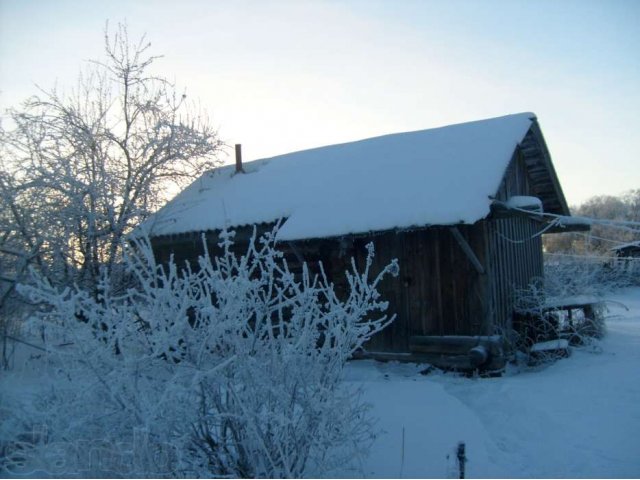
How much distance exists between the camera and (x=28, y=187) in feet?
34.1

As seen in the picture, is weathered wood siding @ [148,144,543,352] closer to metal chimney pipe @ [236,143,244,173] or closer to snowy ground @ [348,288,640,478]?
snowy ground @ [348,288,640,478]

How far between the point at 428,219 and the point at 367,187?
2230 millimetres

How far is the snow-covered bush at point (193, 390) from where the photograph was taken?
147 inches

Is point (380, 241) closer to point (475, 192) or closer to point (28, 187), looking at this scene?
point (475, 192)

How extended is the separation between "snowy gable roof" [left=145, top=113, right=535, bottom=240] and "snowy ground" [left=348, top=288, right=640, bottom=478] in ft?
8.31

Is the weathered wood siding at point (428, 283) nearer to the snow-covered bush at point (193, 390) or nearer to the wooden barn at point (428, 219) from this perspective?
the wooden barn at point (428, 219)

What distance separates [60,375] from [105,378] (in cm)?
59

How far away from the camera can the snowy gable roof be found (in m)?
8.94

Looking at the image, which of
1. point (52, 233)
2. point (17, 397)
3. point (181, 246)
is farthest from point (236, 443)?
point (181, 246)

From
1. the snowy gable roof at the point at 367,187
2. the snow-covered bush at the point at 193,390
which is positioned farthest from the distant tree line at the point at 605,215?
the snow-covered bush at the point at 193,390

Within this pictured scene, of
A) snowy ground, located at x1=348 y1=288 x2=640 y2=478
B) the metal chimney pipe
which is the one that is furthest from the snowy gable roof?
snowy ground, located at x1=348 y1=288 x2=640 y2=478

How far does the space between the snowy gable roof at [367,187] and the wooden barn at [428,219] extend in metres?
0.03

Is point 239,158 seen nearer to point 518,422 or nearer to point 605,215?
point 518,422

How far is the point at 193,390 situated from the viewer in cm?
387
